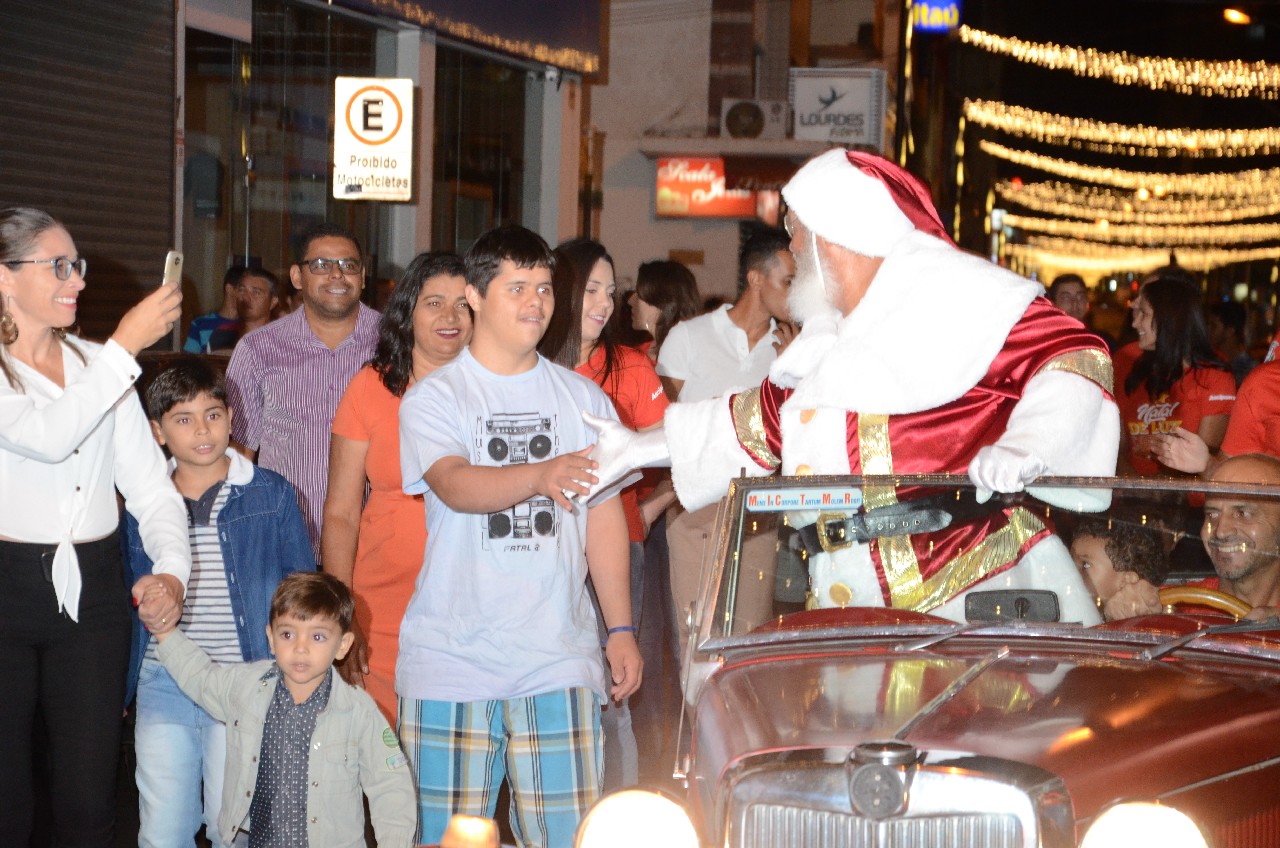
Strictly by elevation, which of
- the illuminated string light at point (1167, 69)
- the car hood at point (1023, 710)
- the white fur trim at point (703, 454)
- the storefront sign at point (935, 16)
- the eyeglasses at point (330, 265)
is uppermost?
the storefront sign at point (935, 16)

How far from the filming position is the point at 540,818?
3961mm

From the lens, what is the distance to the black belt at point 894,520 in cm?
347

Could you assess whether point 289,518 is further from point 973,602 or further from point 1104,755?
point 1104,755

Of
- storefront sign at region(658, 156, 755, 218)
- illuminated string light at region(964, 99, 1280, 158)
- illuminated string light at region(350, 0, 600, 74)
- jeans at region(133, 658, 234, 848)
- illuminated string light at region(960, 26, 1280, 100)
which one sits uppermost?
illuminated string light at region(964, 99, 1280, 158)

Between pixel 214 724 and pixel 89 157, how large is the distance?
18.5ft

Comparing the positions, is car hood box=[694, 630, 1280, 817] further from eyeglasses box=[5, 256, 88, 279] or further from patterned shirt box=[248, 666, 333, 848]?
eyeglasses box=[5, 256, 88, 279]

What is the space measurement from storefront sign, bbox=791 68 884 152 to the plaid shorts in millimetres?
16533

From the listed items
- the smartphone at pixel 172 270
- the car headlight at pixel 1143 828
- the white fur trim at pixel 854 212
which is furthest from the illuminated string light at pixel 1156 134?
the car headlight at pixel 1143 828

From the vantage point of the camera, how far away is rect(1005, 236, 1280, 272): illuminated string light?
58219 mm

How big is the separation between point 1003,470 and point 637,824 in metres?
1.24

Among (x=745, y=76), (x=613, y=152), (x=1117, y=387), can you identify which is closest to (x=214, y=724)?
(x=1117, y=387)

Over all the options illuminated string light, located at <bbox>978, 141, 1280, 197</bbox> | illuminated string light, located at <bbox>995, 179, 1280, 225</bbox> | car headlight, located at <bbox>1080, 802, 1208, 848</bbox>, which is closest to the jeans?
car headlight, located at <bbox>1080, 802, 1208, 848</bbox>

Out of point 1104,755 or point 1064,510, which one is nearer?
point 1104,755

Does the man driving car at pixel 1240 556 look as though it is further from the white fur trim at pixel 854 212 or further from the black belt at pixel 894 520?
the white fur trim at pixel 854 212
